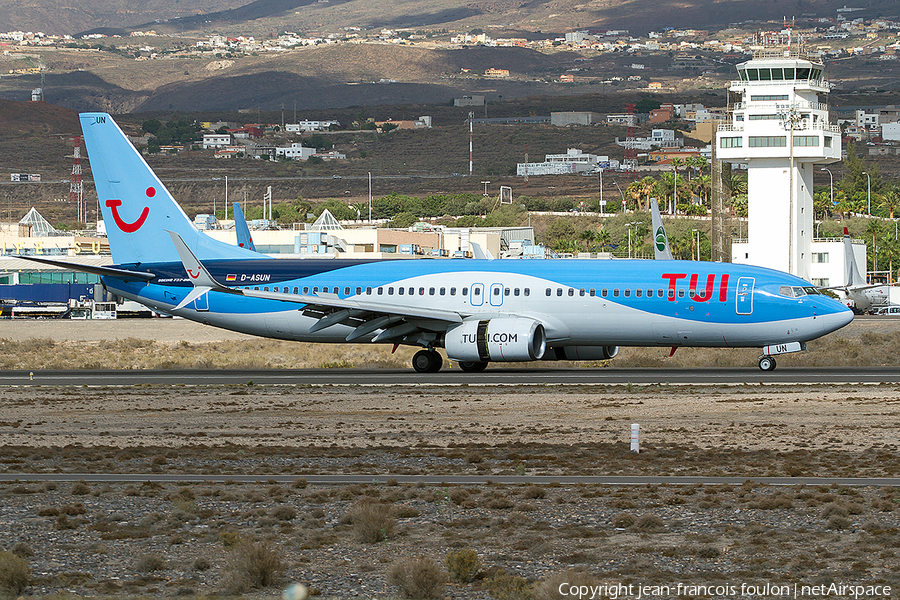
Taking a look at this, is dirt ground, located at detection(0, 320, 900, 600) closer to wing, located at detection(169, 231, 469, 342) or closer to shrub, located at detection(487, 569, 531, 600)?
shrub, located at detection(487, 569, 531, 600)

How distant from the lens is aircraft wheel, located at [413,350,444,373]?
43062 millimetres

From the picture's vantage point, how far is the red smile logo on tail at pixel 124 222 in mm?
46812

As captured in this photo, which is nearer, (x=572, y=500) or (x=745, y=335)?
(x=572, y=500)

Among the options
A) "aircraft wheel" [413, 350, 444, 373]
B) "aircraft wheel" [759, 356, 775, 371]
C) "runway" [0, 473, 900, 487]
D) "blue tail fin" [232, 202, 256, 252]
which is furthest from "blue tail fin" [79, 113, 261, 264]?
"runway" [0, 473, 900, 487]

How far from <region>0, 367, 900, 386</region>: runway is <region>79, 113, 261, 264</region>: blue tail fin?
5.07 m

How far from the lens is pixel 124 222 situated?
4706 cm

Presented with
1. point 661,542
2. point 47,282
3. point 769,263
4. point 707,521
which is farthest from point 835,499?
point 47,282

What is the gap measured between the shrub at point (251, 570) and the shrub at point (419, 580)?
1399 mm

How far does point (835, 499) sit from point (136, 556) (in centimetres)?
984

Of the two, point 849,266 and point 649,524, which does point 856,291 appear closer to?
point 849,266

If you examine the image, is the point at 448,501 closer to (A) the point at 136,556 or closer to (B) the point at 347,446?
(A) the point at 136,556

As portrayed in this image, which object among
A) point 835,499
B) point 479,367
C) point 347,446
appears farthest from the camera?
point 479,367

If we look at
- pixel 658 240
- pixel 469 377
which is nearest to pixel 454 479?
pixel 469 377

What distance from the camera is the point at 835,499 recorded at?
56.0 feet
